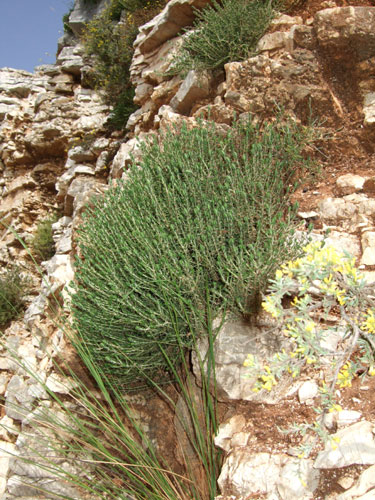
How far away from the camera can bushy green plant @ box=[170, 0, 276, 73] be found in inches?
146

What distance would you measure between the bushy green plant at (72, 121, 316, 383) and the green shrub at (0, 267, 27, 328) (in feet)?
9.89

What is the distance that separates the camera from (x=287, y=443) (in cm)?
186

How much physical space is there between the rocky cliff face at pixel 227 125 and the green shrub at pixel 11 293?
0.24m

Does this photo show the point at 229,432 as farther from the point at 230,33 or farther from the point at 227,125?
the point at 230,33

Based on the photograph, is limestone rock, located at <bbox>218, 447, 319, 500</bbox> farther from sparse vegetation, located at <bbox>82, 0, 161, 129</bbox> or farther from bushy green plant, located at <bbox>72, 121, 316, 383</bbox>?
sparse vegetation, located at <bbox>82, 0, 161, 129</bbox>

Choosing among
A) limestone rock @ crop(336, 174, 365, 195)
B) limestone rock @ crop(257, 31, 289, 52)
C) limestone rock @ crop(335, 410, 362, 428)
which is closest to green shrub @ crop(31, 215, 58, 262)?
limestone rock @ crop(257, 31, 289, 52)

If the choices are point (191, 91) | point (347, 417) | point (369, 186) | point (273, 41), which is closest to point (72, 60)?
point (191, 91)

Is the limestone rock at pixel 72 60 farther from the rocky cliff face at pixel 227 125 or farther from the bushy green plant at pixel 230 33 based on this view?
the bushy green plant at pixel 230 33

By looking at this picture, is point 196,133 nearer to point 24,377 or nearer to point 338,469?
point 338,469

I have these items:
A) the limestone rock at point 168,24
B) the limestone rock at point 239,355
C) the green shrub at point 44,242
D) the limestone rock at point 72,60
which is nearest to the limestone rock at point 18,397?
the limestone rock at point 239,355

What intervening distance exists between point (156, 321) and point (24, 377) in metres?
2.65

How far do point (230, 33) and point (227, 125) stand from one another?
3.64ft

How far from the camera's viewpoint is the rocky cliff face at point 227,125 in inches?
73.5

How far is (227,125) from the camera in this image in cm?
352
